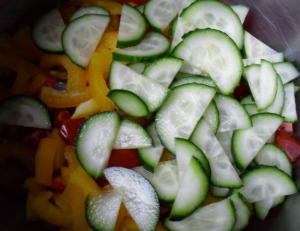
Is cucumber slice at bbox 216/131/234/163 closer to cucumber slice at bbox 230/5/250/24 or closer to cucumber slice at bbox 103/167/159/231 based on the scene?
cucumber slice at bbox 103/167/159/231

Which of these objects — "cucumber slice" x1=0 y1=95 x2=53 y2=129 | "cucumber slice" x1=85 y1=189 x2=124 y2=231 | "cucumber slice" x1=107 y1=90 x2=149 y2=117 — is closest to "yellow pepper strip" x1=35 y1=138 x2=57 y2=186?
"cucumber slice" x1=0 y1=95 x2=53 y2=129

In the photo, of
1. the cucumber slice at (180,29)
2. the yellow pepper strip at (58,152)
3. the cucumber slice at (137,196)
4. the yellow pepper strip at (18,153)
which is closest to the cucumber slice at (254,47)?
the cucumber slice at (180,29)

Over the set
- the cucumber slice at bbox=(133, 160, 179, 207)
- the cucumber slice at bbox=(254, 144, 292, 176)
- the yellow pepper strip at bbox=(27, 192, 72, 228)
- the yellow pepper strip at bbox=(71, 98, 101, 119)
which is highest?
the yellow pepper strip at bbox=(71, 98, 101, 119)

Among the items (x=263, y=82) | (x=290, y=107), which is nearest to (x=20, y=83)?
(x=263, y=82)

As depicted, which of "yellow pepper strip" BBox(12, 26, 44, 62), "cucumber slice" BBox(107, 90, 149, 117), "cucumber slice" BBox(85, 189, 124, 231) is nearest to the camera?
"cucumber slice" BBox(85, 189, 124, 231)

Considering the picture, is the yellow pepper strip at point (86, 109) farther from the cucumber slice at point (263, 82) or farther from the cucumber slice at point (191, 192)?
the cucumber slice at point (263, 82)

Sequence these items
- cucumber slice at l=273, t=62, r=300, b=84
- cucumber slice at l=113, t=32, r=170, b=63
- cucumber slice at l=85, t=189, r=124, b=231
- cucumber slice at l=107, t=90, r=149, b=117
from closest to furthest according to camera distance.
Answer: cucumber slice at l=85, t=189, r=124, b=231
cucumber slice at l=107, t=90, r=149, b=117
cucumber slice at l=113, t=32, r=170, b=63
cucumber slice at l=273, t=62, r=300, b=84

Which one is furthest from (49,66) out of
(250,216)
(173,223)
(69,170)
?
(250,216)

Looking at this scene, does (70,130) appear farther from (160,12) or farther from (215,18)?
(215,18)
